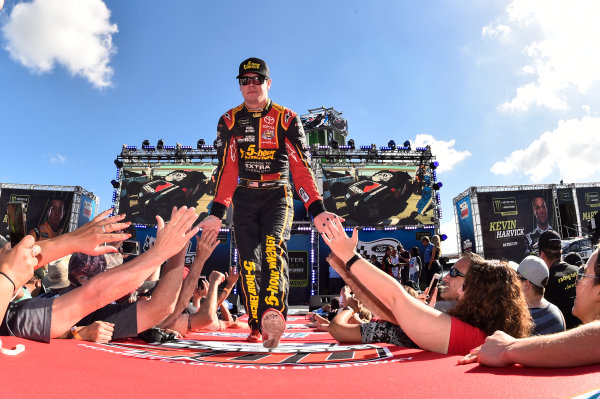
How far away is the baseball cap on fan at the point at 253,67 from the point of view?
332cm

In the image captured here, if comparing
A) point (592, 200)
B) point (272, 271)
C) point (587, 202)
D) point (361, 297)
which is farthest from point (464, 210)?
point (272, 271)

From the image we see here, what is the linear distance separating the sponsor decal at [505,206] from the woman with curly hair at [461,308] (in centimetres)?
2176

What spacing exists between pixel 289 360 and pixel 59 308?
1.18 m

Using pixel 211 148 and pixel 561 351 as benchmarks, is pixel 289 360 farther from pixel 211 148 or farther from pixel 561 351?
pixel 211 148

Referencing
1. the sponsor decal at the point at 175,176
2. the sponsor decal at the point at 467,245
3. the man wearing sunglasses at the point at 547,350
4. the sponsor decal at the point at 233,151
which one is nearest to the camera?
the man wearing sunglasses at the point at 547,350

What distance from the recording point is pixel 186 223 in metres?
1.82

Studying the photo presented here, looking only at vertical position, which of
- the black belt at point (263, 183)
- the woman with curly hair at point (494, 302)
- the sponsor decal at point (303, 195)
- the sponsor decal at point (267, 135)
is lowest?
the woman with curly hair at point (494, 302)

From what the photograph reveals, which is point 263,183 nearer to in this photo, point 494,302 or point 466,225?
point 494,302

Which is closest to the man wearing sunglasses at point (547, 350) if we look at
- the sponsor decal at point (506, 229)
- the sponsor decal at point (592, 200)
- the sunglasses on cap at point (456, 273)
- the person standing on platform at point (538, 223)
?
the sunglasses on cap at point (456, 273)

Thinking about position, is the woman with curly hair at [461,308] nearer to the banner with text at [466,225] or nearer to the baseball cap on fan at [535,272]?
the baseball cap on fan at [535,272]

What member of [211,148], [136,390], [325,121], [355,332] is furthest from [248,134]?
[325,121]

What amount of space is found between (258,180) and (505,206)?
22.0 m

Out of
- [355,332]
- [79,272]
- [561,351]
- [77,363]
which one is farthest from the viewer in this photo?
[355,332]

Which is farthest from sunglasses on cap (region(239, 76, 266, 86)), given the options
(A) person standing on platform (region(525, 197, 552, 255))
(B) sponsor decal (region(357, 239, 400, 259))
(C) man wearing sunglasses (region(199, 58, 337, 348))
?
(A) person standing on platform (region(525, 197, 552, 255))
